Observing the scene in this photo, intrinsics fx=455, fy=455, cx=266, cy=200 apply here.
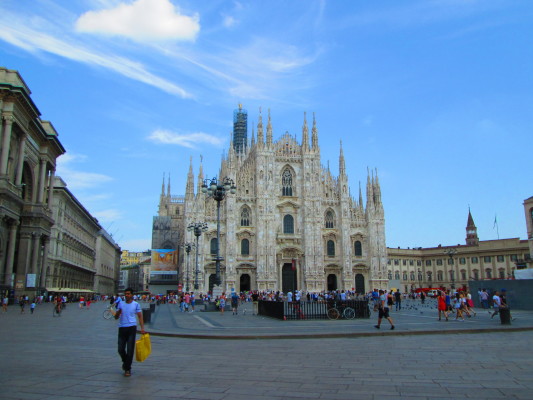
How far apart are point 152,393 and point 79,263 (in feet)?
192

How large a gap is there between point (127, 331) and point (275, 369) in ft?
8.48

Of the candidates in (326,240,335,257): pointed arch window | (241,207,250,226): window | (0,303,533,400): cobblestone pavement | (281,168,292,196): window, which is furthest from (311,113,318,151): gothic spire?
(0,303,533,400): cobblestone pavement

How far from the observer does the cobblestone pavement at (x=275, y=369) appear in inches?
236

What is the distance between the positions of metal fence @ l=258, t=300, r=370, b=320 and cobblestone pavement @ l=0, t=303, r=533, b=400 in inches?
307

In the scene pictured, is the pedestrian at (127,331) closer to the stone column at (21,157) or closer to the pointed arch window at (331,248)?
the stone column at (21,157)

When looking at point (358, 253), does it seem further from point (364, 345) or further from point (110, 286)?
point (110, 286)

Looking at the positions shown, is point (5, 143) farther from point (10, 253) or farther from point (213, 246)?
point (213, 246)

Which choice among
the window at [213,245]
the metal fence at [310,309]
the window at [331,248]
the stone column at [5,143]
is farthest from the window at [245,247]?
the metal fence at [310,309]

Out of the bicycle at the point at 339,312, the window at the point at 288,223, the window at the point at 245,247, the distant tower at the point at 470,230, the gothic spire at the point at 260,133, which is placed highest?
the gothic spire at the point at 260,133

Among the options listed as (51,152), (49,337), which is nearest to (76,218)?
(51,152)

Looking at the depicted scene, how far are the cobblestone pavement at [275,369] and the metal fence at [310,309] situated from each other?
7.81 metres

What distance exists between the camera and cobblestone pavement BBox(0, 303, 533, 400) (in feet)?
19.6

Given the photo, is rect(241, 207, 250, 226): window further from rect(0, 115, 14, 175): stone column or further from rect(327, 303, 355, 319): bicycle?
rect(327, 303, 355, 319): bicycle

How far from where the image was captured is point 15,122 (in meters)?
29.6
